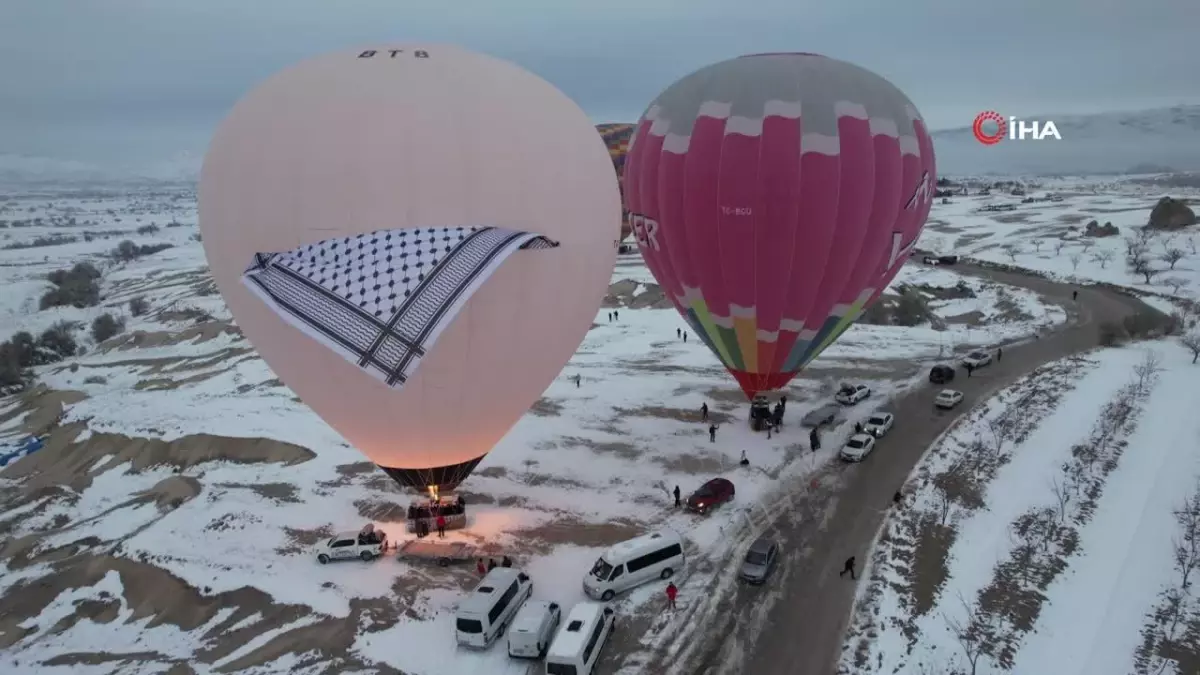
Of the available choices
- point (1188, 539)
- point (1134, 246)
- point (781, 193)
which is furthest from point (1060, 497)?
point (1134, 246)

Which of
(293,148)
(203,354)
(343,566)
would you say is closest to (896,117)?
(293,148)

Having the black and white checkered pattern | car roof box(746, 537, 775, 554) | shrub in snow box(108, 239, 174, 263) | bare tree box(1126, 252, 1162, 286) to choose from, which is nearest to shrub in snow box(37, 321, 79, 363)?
the black and white checkered pattern

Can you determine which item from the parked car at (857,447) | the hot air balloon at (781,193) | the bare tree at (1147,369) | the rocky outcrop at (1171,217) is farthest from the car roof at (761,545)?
the rocky outcrop at (1171,217)

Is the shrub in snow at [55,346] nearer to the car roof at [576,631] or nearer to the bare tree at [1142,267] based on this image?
the car roof at [576,631]

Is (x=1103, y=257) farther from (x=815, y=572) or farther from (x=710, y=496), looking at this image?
(x=815, y=572)

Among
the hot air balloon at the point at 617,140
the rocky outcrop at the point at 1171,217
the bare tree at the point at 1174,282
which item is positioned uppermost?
the hot air balloon at the point at 617,140

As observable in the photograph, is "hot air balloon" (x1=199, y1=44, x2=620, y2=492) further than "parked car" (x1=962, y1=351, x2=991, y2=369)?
No

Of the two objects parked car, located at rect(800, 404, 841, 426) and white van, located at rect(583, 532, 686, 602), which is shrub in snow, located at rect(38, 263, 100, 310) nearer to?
parked car, located at rect(800, 404, 841, 426)
